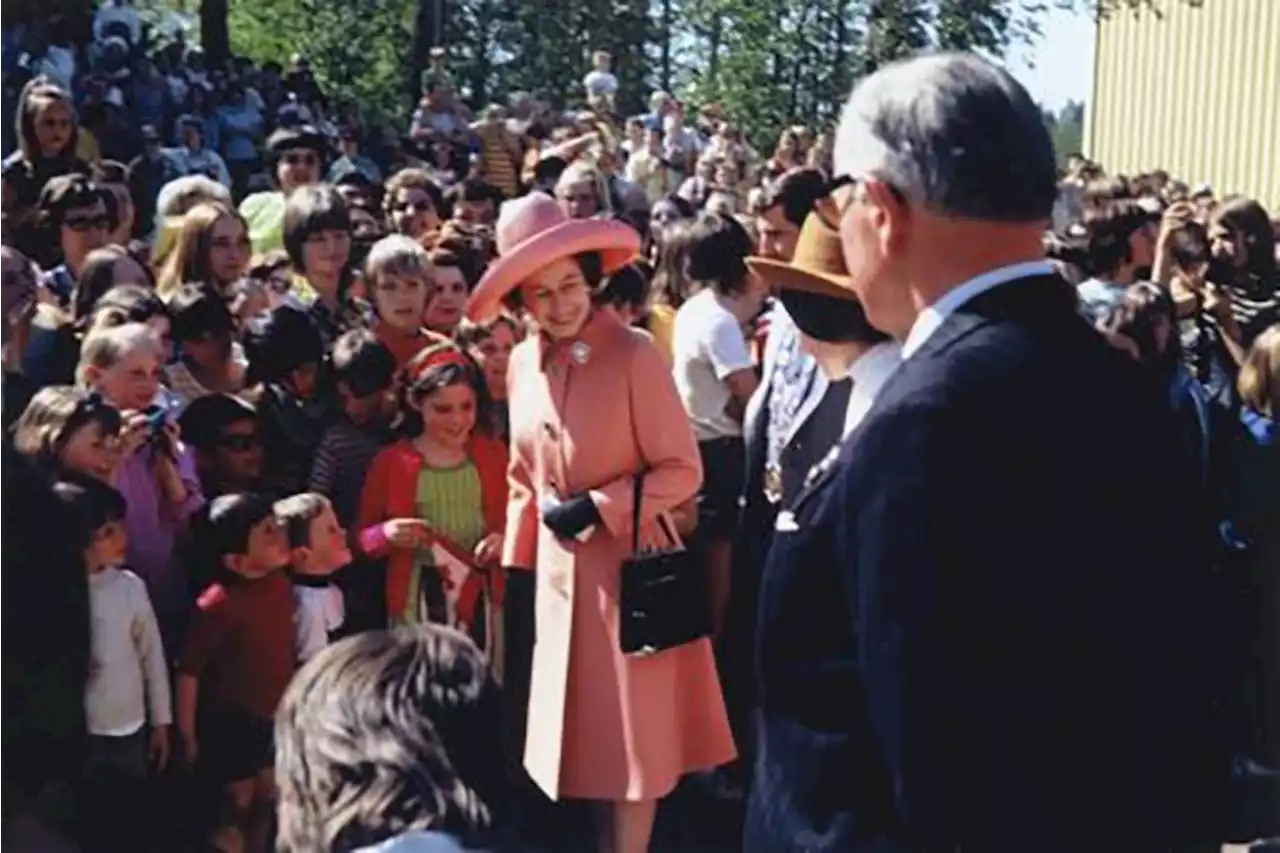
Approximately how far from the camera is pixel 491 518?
16.2ft

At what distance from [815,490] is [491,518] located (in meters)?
2.78

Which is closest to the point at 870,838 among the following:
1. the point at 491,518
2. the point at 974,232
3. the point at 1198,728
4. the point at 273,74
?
the point at 1198,728

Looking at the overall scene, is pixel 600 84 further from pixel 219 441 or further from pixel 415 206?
pixel 219 441

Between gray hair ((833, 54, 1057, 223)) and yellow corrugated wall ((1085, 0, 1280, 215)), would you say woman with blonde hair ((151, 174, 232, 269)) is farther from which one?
yellow corrugated wall ((1085, 0, 1280, 215))

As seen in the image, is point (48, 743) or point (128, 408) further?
point (128, 408)

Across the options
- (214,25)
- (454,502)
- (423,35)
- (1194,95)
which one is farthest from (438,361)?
(1194,95)

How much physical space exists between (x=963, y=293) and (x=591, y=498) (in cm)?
251

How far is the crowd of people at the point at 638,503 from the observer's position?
1943 mm

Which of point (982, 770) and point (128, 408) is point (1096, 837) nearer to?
point (982, 770)

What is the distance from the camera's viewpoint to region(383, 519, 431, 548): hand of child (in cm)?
475

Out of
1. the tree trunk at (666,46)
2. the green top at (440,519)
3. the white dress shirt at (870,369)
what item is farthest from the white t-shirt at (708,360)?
the tree trunk at (666,46)

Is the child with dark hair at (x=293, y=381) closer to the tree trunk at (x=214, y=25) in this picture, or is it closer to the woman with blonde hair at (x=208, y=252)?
the woman with blonde hair at (x=208, y=252)

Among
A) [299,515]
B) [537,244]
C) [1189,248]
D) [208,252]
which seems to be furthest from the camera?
[1189,248]

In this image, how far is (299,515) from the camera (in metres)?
4.39
